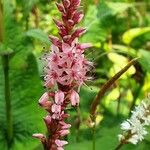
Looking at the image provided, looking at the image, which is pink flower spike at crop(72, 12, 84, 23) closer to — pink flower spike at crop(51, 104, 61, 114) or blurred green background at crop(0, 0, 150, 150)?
pink flower spike at crop(51, 104, 61, 114)

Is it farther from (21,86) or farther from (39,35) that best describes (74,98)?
(21,86)

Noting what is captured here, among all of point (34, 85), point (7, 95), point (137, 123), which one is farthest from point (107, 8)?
point (137, 123)

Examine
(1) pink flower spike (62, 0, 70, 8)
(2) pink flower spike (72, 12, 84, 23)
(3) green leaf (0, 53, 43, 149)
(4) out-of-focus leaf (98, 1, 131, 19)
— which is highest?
(1) pink flower spike (62, 0, 70, 8)

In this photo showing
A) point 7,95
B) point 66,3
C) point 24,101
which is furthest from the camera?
point 24,101

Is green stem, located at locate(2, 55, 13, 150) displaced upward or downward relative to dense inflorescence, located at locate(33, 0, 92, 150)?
downward

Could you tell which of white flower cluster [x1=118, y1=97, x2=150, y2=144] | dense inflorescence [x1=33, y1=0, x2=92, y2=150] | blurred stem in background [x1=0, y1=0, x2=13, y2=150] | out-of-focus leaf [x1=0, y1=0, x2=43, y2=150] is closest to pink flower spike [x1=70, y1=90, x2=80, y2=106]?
dense inflorescence [x1=33, y1=0, x2=92, y2=150]

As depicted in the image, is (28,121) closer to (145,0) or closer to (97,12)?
(97,12)
